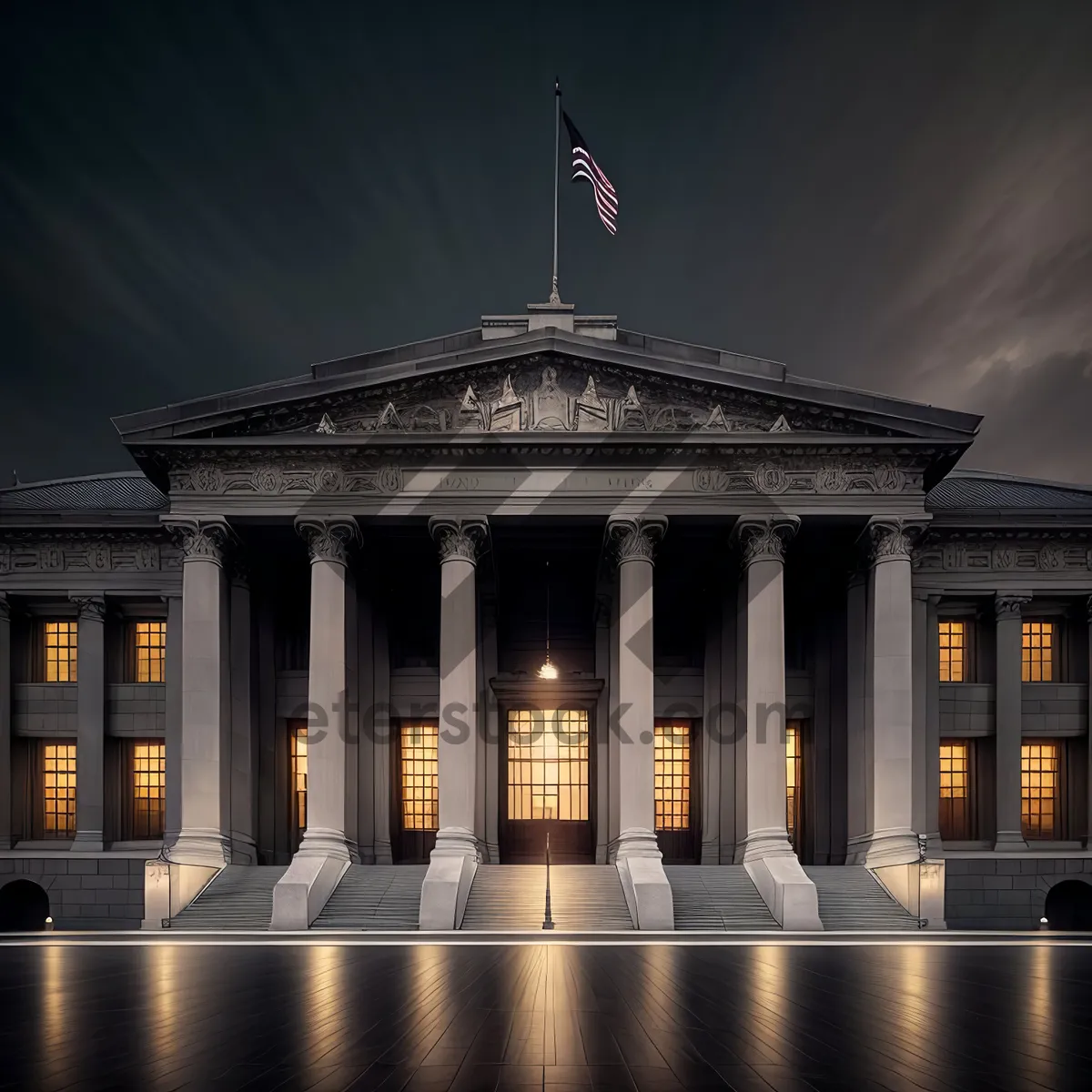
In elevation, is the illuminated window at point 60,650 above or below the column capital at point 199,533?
below

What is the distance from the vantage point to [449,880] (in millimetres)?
27953

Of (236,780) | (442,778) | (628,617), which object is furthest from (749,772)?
(236,780)

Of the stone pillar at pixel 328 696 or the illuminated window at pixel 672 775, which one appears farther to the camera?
the illuminated window at pixel 672 775

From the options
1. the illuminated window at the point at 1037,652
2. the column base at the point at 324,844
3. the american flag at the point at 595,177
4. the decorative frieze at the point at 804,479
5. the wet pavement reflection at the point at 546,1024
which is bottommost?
the column base at the point at 324,844

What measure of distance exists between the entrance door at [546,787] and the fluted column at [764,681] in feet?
27.9

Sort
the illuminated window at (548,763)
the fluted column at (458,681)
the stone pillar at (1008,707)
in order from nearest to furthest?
the fluted column at (458,681), the stone pillar at (1008,707), the illuminated window at (548,763)

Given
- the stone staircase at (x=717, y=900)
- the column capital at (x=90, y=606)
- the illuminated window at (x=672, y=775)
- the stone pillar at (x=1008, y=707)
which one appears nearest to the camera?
the stone staircase at (x=717, y=900)

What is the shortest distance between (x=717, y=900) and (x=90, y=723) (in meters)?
22.5

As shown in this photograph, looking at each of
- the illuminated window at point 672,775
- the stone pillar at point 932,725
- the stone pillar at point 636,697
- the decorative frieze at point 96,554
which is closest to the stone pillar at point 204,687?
the decorative frieze at point 96,554

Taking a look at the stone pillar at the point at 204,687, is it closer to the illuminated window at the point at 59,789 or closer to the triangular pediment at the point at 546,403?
the triangular pediment at the point at 546,403

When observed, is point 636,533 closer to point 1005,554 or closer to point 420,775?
point 420,775

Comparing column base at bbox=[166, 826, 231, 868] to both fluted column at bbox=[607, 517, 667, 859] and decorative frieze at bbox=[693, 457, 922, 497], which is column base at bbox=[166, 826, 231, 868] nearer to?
fluted column at bbox=[607, 517, 667, 859]

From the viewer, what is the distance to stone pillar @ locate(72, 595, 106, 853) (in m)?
36.8

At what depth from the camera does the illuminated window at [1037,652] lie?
126 ft
